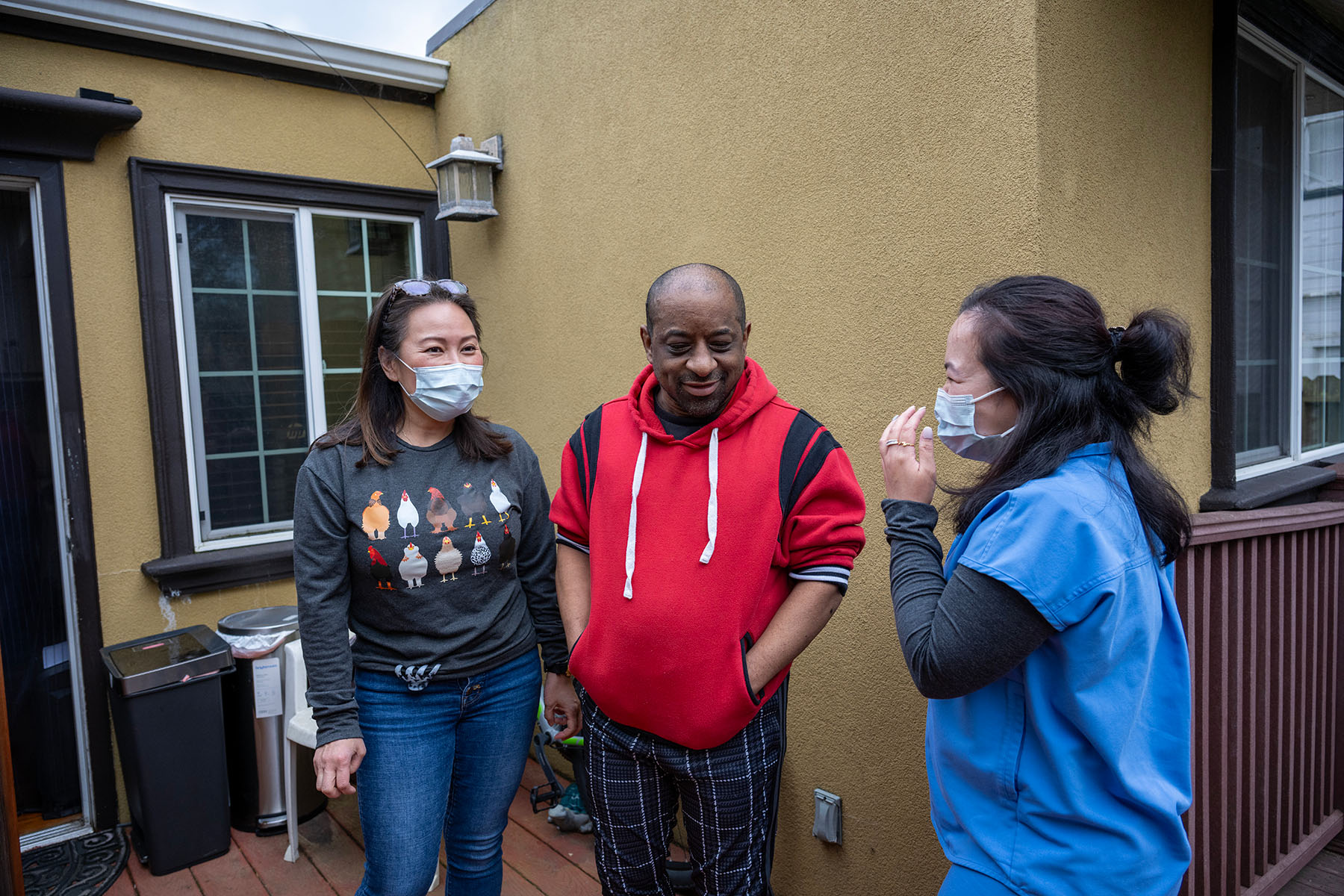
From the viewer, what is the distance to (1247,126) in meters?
2.73

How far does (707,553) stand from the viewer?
5.09 feet

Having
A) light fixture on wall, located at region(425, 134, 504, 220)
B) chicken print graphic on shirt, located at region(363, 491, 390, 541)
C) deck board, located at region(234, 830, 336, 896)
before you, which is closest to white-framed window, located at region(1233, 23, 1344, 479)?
chicken print graphic on shirt, located at region(363, 491, 390, 541)

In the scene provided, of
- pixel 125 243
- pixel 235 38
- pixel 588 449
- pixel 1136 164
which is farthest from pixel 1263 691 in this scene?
pixel 235 38

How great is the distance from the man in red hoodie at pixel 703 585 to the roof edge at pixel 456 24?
2879 millimetres

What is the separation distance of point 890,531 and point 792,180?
136 centimetres

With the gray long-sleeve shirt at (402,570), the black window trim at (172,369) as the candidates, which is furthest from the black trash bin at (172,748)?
the gray long-sleeve shirt at (402,570)

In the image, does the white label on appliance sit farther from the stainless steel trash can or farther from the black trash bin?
the black trash bin

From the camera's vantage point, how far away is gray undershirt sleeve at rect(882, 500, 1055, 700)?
1098 mm

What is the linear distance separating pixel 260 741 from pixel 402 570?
2.06 m

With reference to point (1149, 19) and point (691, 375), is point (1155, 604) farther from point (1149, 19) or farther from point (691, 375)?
point (1149, 19)

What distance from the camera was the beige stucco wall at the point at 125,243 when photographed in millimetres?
3230

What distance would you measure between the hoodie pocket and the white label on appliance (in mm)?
2437

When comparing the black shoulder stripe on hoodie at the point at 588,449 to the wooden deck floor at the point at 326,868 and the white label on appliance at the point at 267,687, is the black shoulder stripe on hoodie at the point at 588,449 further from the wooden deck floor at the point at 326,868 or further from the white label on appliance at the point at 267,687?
the white label on appliance at the point at 267,687

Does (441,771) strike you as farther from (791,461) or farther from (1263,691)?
(1263,691)
